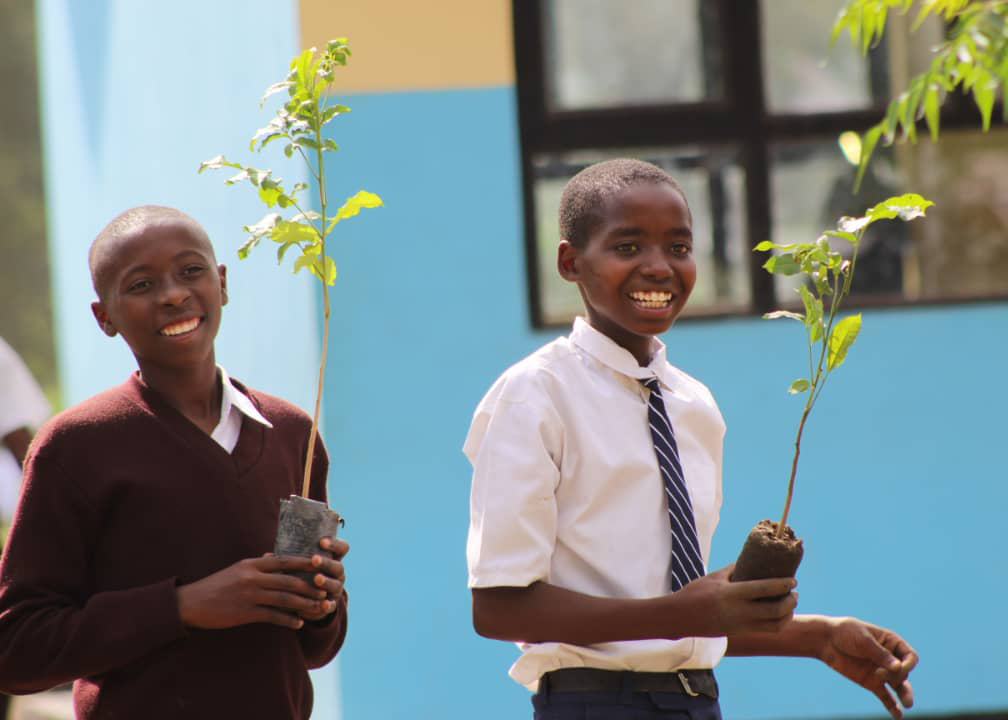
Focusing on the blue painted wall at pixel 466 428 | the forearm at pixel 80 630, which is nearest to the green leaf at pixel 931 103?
the forearm at pixel 80 630

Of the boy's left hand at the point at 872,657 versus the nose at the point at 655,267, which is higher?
the nose at the point at 655,267

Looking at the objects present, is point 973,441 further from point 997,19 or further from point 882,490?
point 997,19

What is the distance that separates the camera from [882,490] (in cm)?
478

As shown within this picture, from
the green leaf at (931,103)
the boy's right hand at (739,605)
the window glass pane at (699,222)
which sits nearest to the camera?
the green leaf at (931,103)

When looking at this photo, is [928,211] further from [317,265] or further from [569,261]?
[317,265]

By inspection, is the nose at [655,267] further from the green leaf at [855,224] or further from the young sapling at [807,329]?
the green leaf at [855,224]

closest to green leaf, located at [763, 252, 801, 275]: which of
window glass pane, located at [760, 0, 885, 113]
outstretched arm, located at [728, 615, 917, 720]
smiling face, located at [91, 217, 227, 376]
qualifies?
outstretched arm, located at [728, 615, 917, 720]

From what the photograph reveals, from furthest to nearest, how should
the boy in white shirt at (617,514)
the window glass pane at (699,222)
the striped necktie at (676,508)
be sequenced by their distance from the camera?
1. the window glass pane at (699,222)
2. the striped necktie at (676,508)
3. the boy in white shirt at (617,514)

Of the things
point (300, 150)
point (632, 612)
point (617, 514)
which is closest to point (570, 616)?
point (632, 612)

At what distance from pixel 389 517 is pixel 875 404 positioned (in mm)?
1555

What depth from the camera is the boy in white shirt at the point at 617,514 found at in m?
2.46

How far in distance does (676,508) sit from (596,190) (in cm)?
58

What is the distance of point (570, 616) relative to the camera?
96.7 inches

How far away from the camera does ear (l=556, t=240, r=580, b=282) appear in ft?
9.00
